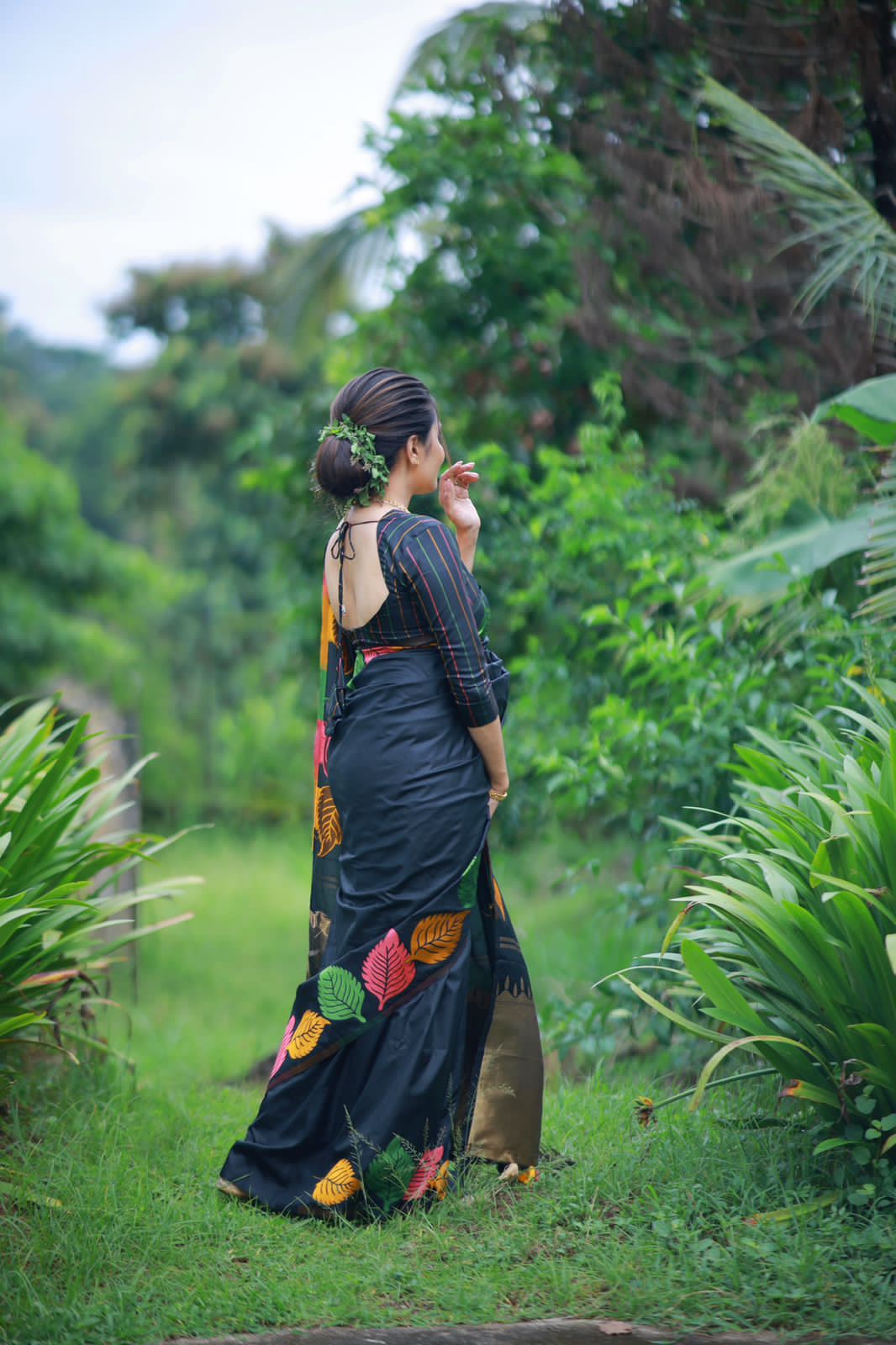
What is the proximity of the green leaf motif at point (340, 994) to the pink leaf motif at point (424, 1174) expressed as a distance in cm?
36

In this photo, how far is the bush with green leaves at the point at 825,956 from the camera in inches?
A: 106

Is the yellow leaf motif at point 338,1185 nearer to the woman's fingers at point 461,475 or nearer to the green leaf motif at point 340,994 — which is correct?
the green leaf motif at point 340,994

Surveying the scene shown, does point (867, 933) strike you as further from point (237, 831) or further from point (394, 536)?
point (237, 831)

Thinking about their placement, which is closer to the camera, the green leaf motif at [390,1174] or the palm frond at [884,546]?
the green leaf motif at [390,1174]

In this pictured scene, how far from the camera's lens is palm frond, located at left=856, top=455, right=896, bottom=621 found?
3.45m

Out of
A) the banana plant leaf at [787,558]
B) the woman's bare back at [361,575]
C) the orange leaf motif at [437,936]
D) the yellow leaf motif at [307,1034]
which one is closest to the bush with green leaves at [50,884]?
the yellow leaf motif at [307,1034]

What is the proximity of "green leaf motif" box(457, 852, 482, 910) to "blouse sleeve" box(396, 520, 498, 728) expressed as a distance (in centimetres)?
37

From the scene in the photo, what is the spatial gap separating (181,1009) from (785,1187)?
4.37m

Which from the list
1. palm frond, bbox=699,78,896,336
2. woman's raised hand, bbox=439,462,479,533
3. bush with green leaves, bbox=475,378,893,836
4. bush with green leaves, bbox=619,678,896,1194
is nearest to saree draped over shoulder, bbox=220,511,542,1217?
woman's raised hand, bbox=439,462,479,533

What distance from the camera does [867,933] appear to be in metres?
2.66

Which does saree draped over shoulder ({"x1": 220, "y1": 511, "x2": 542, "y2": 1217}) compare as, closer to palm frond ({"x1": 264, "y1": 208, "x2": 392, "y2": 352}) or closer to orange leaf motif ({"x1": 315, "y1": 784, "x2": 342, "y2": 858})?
orange leaf motif ({"x1": 315, "y1": 784, "x2": 342, "y2": 858})

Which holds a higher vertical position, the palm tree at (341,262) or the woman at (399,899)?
the palm tree at (341,262)

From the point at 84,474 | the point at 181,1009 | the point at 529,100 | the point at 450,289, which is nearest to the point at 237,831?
the point at 181,1009

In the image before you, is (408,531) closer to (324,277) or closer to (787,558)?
(787,558)
